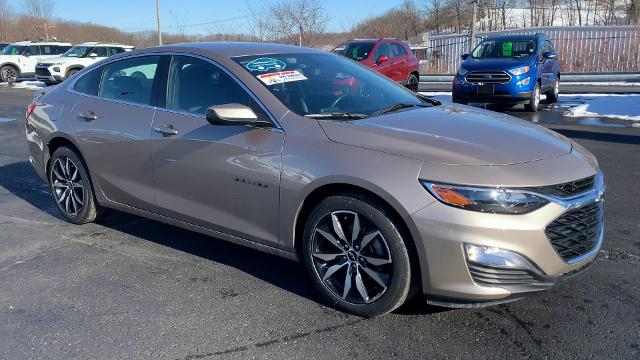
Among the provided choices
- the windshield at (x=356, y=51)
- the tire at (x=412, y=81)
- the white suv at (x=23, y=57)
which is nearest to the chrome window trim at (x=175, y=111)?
the windshield at (x=356, y=51)

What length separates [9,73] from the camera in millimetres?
26234

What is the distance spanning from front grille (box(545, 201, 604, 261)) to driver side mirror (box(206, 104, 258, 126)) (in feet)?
6.16

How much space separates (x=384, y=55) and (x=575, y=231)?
43.7ft

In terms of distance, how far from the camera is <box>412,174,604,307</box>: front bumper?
2941mm

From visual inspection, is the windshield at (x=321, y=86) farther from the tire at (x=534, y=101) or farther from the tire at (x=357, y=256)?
the tire at (x=534, y=101)

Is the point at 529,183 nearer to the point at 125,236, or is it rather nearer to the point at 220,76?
the point at 220,76

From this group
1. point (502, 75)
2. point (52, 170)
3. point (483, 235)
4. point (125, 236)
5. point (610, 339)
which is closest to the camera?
point (483, 235)

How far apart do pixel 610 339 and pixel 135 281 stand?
9.91 feet

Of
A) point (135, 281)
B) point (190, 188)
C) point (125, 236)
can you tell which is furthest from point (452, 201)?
point (125, 236)

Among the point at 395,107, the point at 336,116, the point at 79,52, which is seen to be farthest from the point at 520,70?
the point at 79,52

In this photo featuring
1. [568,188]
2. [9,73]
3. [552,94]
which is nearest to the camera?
[568,188]

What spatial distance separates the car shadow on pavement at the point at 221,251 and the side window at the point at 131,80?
1.20m

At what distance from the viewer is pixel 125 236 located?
505 centimetres

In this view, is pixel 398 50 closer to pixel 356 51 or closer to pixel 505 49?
pixel 356 51
